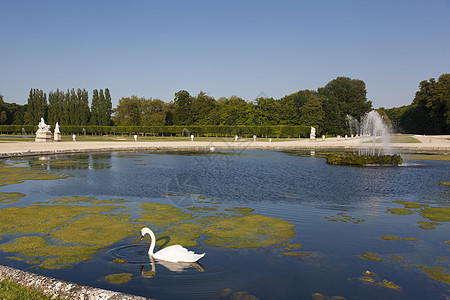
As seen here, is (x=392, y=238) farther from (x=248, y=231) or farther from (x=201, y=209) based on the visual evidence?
(x=201, y=209)

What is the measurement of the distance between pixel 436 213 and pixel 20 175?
68.8 feet

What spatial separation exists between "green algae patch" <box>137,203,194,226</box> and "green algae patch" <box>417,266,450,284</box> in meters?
6.93

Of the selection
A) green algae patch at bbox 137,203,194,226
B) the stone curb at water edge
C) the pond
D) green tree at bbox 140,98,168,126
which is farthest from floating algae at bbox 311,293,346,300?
green tree at bbox 140,98,168,126

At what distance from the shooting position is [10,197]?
585 inches

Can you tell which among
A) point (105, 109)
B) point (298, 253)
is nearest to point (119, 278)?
point (298, 253)

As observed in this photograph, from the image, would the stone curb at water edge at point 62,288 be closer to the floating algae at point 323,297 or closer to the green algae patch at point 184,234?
the floating algae at point 323,297

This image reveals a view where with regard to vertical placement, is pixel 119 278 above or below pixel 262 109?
below

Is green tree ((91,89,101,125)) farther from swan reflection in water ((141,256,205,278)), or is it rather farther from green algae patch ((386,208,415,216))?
swan reflection in water ((141,256,205,278))

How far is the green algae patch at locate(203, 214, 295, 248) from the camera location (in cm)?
957

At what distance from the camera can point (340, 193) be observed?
55.5 ft

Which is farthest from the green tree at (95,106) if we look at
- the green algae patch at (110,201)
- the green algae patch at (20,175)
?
the green algae patch at (110,201)

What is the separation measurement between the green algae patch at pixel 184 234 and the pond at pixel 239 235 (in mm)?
29

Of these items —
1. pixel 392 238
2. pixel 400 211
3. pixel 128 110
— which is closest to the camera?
pixel 392 238

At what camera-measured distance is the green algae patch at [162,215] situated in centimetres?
1156
